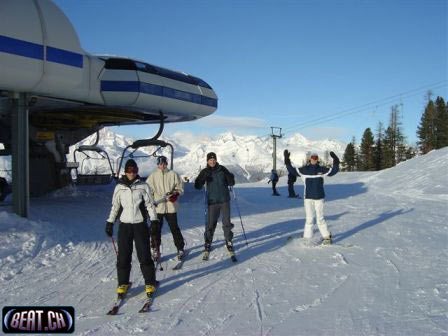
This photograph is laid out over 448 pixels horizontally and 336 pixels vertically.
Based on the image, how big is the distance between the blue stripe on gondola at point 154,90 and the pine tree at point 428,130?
56101 millimetres

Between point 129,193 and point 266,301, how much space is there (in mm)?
2317

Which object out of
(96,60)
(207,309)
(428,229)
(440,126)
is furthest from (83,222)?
(440,126)

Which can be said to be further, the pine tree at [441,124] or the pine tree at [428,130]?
the pine tree at [428,130]

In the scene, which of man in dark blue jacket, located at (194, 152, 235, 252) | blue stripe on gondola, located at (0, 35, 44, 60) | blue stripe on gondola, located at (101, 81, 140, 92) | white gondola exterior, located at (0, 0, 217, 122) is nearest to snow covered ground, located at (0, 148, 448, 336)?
man in dark blue jacket, located at (194, 152, 235, 252)

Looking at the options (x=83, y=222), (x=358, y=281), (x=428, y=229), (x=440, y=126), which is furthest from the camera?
(x=440, y=126)

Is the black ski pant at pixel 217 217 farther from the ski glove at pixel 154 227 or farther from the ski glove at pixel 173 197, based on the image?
the ski glove at pixel 154 227

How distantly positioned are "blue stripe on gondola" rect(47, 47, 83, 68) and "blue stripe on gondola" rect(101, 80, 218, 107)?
2.17 m

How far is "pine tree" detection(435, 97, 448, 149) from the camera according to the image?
5917 centimetres

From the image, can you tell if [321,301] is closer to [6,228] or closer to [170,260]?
[170,260]

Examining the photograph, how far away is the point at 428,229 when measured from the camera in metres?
10.7

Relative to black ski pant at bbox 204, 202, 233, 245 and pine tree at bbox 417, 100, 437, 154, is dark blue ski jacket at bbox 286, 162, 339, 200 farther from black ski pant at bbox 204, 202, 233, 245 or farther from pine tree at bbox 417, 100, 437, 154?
pine tree at bbox 417, 100, 437, 154

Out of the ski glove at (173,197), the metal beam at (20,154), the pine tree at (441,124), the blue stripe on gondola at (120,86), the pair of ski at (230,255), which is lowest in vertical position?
the pair of ski at (230,255)

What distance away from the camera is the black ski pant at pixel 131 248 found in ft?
17.8

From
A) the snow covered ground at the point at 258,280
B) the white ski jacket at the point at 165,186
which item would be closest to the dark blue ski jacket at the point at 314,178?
the snow covered ground at the point at 258,280
